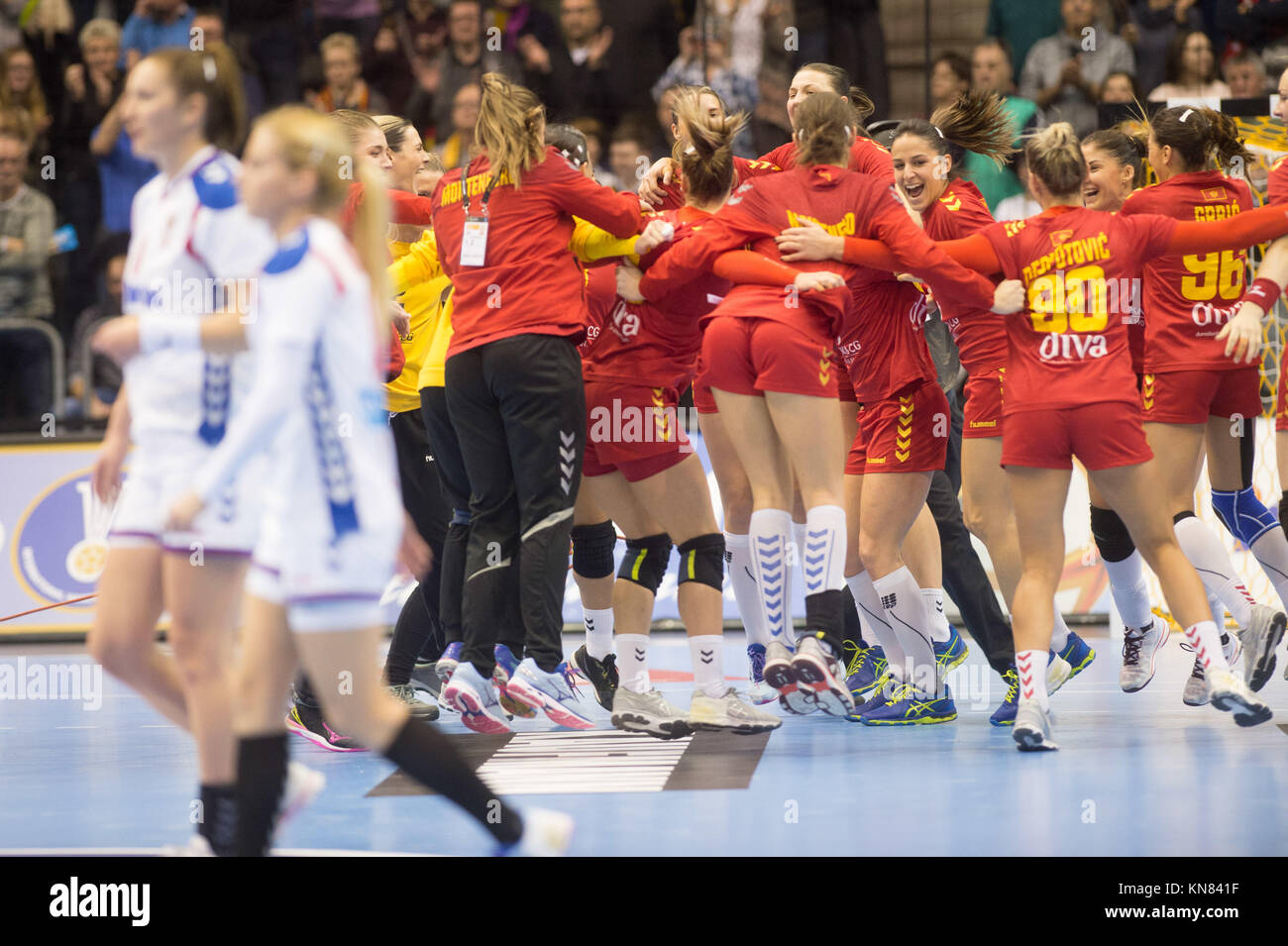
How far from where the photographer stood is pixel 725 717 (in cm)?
528

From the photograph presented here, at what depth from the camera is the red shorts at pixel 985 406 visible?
5.58 meters

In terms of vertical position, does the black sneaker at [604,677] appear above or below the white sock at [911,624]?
below

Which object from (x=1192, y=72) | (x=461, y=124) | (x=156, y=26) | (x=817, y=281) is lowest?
(x=817, y=281)

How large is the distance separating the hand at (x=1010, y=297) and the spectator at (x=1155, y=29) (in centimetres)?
632

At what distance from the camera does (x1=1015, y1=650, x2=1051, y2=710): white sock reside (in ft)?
15.7

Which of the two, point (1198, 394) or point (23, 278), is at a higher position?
point (23, 278)

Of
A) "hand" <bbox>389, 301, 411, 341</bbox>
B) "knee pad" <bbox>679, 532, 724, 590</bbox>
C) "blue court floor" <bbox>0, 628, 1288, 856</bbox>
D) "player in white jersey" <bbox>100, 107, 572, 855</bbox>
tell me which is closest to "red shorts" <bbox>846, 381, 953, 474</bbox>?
"knee pad" <bbox>679, 532, 724, 590</bbox>

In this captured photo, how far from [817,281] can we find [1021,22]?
665cm

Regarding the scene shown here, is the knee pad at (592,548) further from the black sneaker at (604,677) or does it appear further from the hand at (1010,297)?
the hand at (1010,297)

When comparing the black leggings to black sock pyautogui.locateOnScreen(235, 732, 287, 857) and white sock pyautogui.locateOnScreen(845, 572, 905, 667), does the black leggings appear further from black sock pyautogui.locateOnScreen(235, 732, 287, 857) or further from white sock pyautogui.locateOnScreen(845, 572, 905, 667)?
black sock pyautogui.locateOnScreen(235, 732, 287, 857)

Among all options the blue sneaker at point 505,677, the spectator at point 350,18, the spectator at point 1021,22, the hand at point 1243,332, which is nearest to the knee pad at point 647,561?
the blue sneaker at point 505,677

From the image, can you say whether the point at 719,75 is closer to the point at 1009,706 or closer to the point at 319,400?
the point at 1009,706

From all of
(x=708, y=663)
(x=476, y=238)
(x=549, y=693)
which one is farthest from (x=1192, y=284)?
(x=549, y=693)
